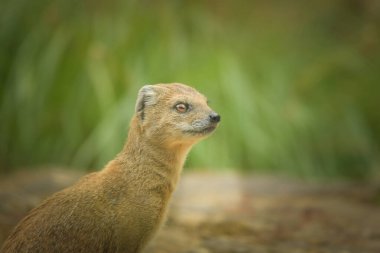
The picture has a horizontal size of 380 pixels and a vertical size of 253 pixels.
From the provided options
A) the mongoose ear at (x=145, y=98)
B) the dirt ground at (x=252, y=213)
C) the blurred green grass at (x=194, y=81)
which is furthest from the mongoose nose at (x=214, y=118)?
the blurred green grass at (x=194, y=81)

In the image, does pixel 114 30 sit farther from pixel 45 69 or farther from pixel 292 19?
pixel 292 19

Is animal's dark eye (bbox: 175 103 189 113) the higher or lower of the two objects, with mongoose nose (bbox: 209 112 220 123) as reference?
higher

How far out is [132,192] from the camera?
9.70 feet

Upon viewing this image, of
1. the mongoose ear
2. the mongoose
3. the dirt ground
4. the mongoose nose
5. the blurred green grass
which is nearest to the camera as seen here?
the mongoose

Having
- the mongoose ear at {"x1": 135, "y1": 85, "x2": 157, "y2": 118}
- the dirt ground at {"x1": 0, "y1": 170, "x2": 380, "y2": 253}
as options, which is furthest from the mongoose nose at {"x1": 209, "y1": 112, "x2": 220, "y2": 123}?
the dirt ground at {"x1": 0, "y1": 170, "x2": 380, "y2": 253}

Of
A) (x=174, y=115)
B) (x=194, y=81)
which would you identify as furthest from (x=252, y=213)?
(x=194, y=81)

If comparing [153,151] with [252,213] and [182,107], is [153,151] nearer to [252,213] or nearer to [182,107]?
[182,107]

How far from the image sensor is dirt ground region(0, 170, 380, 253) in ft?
12.0

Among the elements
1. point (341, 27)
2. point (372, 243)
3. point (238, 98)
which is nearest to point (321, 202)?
point (372, 243)

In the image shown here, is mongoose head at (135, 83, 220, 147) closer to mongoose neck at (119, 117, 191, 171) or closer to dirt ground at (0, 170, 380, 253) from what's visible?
mongoose neck at (119, 117, 191, 171)

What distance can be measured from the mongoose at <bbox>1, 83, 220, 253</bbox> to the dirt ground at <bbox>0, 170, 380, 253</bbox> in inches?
22.2

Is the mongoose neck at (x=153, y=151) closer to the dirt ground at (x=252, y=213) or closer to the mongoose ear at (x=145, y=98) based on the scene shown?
the mongoose ear at (x=145, y=98)

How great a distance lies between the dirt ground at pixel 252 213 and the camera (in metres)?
3.66

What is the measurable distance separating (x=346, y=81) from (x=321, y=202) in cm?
245
